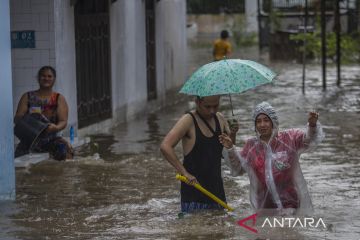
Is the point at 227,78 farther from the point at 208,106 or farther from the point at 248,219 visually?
the point at 248,219

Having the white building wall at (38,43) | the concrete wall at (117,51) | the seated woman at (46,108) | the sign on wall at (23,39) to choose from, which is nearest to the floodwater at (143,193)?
the seated woman at (46,108)

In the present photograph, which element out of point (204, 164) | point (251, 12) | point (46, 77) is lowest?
point (204, 164)

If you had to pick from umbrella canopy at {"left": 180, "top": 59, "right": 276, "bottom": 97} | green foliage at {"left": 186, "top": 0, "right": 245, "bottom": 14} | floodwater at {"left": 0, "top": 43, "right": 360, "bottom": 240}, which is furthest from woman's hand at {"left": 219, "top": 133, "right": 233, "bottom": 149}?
green foliage at {"left": 186, "top": 0, "right": 245, "bottom": 14}

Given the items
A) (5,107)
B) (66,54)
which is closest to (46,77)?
(5,107)

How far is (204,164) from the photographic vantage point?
8.36m

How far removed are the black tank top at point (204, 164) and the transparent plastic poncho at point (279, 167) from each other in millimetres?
265

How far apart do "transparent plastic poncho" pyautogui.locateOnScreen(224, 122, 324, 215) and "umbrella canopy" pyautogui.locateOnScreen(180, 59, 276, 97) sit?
0.46 metres

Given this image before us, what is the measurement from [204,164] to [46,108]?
13.4 feet

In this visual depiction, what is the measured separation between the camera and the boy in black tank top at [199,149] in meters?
8.20

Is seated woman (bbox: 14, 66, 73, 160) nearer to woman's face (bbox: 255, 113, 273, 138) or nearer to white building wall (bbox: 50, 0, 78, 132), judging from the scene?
white building wall (bbox: 50, 0, 78, 132)

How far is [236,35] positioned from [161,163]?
26245 millimetres

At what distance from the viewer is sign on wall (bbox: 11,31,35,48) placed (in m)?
13.9

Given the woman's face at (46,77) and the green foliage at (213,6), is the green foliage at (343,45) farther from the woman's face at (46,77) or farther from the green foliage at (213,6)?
the woman's face at (46,77)

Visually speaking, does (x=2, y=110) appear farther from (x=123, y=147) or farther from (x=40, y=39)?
(x=123, y=147)
